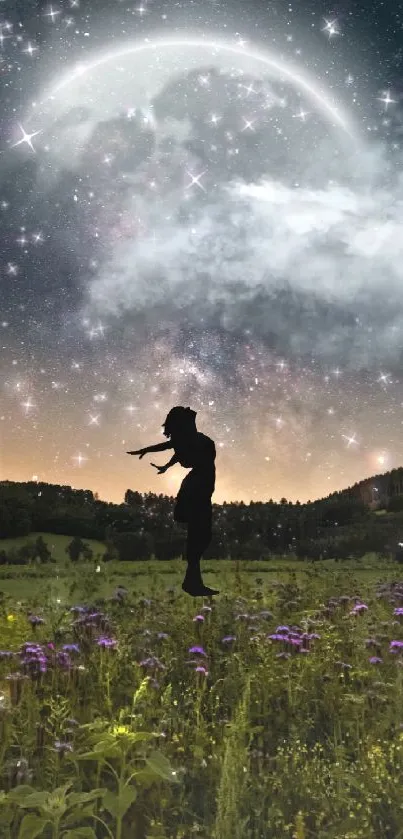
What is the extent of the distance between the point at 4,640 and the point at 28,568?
7.43 m

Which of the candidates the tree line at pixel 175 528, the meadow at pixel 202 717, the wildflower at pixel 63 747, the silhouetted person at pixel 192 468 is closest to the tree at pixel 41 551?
the tree line at pixel 175 528

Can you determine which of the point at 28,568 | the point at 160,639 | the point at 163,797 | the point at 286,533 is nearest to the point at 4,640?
the point at 160,639

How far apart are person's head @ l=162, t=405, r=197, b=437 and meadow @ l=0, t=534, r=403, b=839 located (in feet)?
4.81

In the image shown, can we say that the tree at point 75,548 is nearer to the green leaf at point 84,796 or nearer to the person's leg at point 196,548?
the person's leg at point 196,548

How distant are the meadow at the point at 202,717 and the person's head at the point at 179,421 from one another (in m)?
1.47

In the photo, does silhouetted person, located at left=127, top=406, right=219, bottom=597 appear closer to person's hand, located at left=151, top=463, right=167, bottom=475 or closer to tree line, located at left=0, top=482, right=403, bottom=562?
person's hand, located at left=151, top=463, right=167, bottom=475

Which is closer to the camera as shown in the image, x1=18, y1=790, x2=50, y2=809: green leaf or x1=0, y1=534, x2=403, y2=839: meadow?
x1=18, y1=790, x2=50, y2=809: green leaf

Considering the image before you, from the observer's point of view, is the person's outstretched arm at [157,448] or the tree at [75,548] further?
the tree at [75,548]

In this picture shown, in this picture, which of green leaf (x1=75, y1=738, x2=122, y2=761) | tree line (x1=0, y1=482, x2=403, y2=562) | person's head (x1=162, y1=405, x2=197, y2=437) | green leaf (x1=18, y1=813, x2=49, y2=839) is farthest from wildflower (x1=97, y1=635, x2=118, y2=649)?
tree line (x1=0, y1=482, x2=403, y2=562)

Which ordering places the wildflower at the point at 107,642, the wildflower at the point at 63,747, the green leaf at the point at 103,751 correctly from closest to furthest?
1. the green leaf at the point at 103,751
2. the wildflower at the point at 63,747
3. the wildflower at the point at 107,642

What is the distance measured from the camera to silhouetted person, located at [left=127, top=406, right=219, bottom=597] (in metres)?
4.62

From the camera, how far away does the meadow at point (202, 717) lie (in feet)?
15.4

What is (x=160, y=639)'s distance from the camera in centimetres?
765

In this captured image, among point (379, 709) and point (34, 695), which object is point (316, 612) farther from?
point (34, 695)
